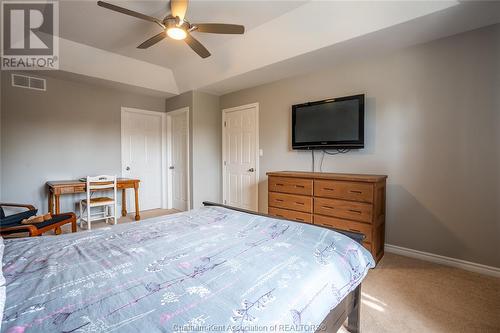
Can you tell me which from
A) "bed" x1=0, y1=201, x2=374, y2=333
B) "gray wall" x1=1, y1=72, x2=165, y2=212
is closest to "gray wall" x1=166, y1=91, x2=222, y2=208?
"gray wall" x1=1, y1=72, x2=165, y2=212

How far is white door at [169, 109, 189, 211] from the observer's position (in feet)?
15.2

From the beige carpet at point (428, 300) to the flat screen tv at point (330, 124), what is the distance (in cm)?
145

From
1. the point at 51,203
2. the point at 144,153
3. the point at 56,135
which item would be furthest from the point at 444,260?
the point at 56,135

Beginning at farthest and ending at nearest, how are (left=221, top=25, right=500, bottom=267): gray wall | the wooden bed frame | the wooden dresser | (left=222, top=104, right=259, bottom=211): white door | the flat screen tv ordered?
(left=222, top=104, right=259, bottom=211): white door < the flat screen tv < the wooden dresser < (left=221, top=25, right=500, bottom=267): gray wall < the wooden bed frame

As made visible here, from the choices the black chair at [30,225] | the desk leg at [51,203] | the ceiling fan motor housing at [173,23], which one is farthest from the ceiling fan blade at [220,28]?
the desk leg at [51,203]

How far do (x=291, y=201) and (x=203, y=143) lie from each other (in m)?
2.21

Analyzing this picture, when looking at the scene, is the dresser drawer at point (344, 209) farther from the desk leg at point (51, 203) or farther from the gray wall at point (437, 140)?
the desk leg at point (51, 203)

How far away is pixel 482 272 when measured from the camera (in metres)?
2.28

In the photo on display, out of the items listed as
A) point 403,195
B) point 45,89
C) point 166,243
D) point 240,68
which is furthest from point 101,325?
point 45,89

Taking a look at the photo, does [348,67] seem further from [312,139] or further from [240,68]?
[240,68]

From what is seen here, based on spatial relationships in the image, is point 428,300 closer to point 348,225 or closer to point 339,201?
point 348,225

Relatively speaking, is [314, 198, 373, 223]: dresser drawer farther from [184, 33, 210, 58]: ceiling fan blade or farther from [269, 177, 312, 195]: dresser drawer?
[184, 33, 210, 58]: ceiling fan blade

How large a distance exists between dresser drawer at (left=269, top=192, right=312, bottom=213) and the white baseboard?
3.42 ft

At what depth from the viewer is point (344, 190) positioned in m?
2.59
